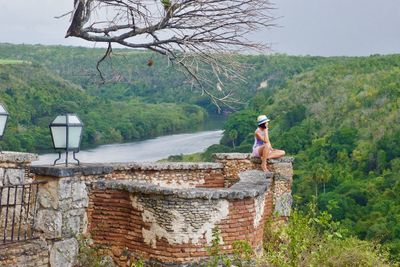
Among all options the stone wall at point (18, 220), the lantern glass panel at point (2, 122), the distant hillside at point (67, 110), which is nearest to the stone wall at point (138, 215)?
the stone wall at point (18, 220)

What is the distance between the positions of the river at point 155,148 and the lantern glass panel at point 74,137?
35.3 metres

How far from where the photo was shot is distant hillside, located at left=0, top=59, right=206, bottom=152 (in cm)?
3503

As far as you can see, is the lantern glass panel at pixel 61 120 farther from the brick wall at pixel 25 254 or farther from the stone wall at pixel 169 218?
the brick wall at pixel 25 254

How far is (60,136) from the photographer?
6246 mm

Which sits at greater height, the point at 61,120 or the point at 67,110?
the point at 61,120

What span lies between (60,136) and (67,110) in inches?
1284

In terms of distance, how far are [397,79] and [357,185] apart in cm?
2304

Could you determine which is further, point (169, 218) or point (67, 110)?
point (67, 110)

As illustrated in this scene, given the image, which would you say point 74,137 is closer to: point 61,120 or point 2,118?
point 61,120

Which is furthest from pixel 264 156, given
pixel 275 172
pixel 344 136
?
pixel 344 136

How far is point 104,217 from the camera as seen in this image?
650 cm

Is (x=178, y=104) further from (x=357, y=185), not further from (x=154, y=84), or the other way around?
(x=357, y=185)

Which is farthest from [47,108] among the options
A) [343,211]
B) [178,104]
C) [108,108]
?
[178,104]

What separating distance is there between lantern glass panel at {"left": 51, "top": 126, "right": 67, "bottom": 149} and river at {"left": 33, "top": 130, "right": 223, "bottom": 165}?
3531cm
